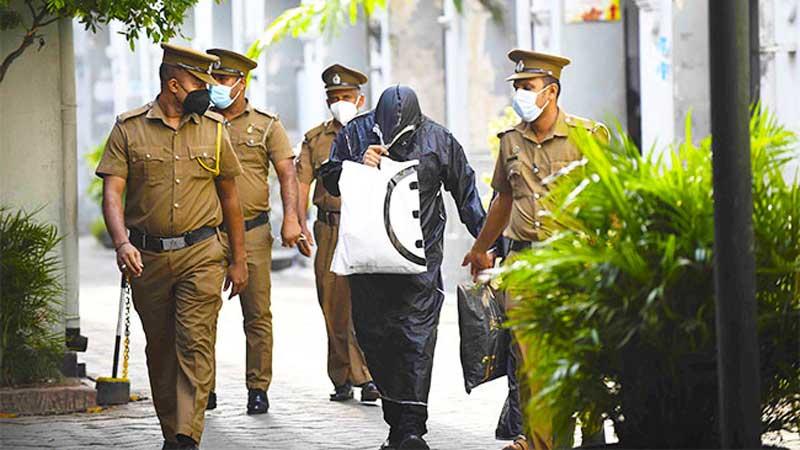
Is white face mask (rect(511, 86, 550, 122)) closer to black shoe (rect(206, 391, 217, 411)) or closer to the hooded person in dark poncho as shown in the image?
the hooded person in dark poncho

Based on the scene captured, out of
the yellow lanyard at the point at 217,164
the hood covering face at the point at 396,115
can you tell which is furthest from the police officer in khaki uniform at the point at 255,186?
the yellow lanyard at the point at 217,164

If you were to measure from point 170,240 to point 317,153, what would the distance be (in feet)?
11.3

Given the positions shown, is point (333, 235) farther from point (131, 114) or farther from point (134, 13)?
point (131, 114)

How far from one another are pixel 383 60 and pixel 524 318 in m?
20.0

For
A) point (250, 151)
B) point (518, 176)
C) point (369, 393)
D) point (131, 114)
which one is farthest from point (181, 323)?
point (369, 393)

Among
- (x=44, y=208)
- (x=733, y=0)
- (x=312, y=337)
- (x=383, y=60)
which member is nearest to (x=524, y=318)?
(x=733, y=0)

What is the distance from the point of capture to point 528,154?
948 cm

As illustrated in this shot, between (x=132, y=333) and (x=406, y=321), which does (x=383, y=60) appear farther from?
(x=406, y=321)

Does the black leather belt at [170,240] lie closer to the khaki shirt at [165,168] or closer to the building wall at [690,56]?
the khaki shirt at [165,168]

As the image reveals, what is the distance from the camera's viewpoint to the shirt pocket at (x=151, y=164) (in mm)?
9773

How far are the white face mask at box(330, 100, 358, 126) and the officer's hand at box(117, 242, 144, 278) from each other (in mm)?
3788

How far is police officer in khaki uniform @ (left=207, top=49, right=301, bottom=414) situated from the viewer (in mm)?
12328

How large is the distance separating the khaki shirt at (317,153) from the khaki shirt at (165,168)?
3.17 m

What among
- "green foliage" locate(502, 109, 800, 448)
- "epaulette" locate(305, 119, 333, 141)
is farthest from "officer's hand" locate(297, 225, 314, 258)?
"green foliage" locate(502, 109, 800, 448)
